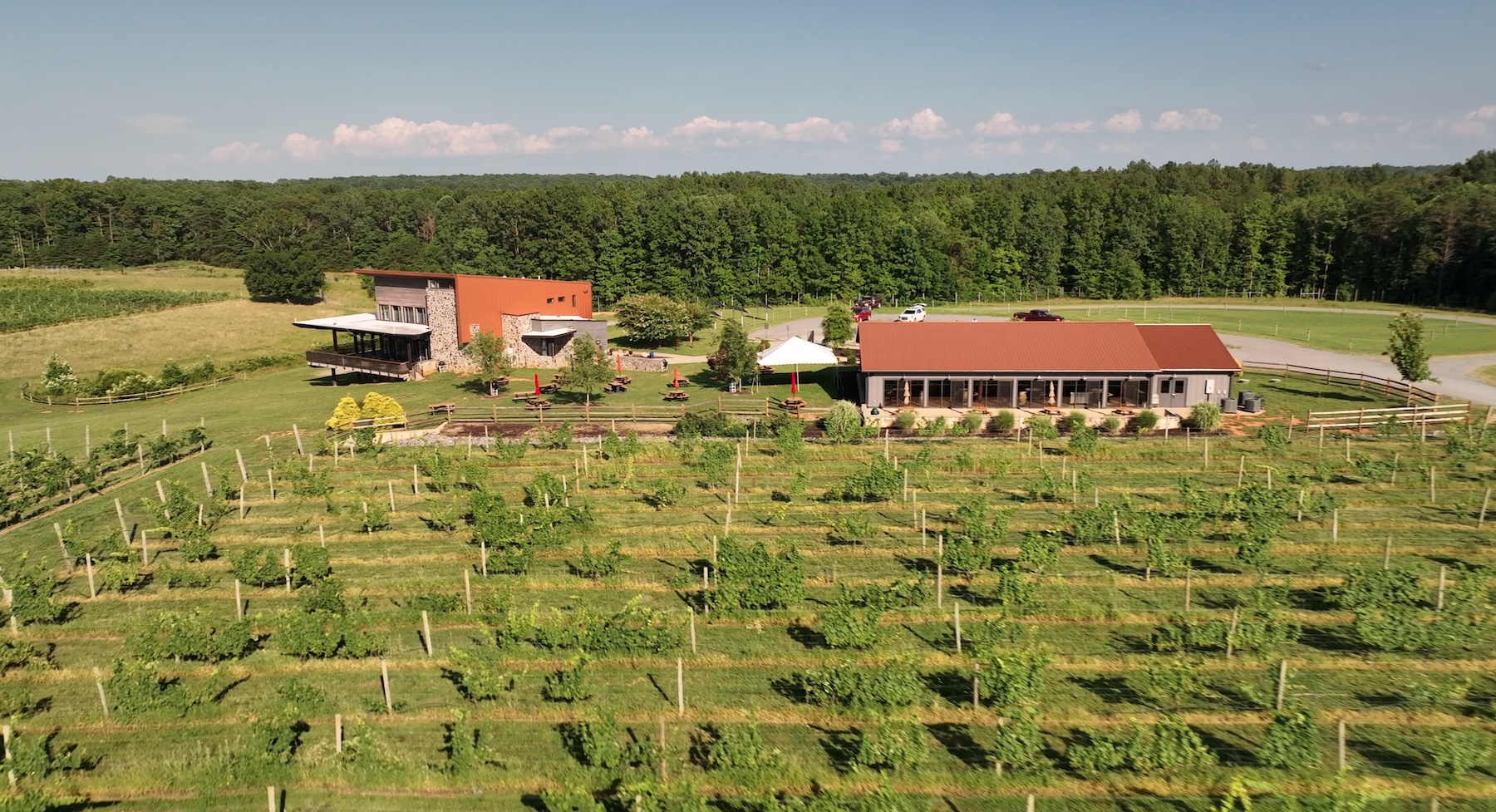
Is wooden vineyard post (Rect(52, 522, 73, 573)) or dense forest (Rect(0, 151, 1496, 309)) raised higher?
dense forest (Rect(0, 151, 1496, 309))

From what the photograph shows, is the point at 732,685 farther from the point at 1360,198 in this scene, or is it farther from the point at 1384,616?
the point at 1360,198

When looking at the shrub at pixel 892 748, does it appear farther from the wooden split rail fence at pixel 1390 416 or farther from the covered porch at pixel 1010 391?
the wooden split rail fence at pixel 1390 416

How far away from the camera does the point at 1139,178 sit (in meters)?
106

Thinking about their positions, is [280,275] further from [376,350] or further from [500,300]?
[500,300]

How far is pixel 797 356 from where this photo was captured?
40.3m

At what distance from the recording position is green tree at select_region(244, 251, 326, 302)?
7506 centimetres

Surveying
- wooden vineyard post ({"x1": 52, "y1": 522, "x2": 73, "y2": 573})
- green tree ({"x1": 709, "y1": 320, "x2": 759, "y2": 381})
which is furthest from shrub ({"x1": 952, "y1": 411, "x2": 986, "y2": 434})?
wooden vineyard post ({"x1": 52, "y1": 522, "x2": 73, "y2": 573})

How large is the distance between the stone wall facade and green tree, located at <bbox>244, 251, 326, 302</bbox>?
1399 inches

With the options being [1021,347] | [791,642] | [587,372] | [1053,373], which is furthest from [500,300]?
[791,642]

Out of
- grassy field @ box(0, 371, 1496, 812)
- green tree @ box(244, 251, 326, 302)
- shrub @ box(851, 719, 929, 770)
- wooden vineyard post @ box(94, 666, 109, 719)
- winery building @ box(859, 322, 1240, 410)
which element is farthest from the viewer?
green tree @ box(244, 251, 326, 302)

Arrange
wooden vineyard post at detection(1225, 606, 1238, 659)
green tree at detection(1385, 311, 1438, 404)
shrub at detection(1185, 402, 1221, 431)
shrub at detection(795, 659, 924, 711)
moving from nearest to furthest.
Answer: shrub at detection(795, 659, 924, 711) < wooden vineyard post at detection(1225, 606, 1238, 659) < shrub at detection(1185, 402, 1221, 431) < green tree at detection(1385, 311, 1438, 404)

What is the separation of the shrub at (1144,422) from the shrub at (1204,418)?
1341mm

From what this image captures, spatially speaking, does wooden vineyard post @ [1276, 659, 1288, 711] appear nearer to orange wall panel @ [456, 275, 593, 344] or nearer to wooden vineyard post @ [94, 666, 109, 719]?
wooden vineyard post @ [94, 666, 109, 719]

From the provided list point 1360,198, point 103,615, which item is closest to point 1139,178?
point 1360,198
